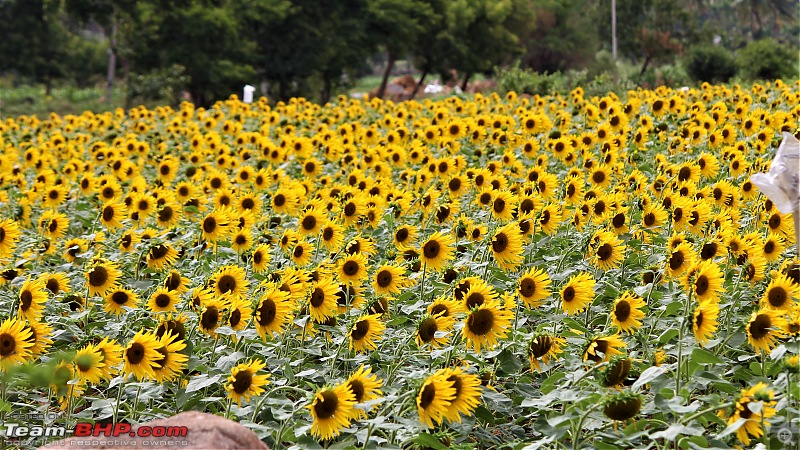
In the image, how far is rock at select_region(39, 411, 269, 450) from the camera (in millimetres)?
2486

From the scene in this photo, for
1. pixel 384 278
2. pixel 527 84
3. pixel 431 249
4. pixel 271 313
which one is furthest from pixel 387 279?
pixel 527 84

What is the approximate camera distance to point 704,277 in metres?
3.57

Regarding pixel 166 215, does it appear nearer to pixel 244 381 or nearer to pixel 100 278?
pixel 100 278

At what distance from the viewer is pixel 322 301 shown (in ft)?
13.4

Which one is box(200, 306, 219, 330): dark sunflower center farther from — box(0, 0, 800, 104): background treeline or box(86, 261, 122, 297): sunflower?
box(0, 0, 800, 104): background treeline

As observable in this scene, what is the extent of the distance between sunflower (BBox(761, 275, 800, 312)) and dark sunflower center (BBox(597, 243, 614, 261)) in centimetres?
117

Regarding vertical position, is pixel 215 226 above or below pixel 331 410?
below

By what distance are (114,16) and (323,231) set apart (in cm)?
2442

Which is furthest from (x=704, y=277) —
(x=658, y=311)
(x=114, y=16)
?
(x=114, y=16)

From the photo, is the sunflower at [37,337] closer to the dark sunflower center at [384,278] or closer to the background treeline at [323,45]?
the dark sunflower center at [384,278]

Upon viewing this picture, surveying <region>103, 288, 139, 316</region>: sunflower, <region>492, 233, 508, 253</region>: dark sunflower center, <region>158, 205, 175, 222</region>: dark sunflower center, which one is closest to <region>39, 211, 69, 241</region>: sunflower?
<region>158, 205, 175, 222</region>: dark sunflower center

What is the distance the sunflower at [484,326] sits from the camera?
140 inches

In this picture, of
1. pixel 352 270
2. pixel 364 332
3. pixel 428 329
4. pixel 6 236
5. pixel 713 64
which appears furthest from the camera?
pixel 713 64

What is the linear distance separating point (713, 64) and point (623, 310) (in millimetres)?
25038
